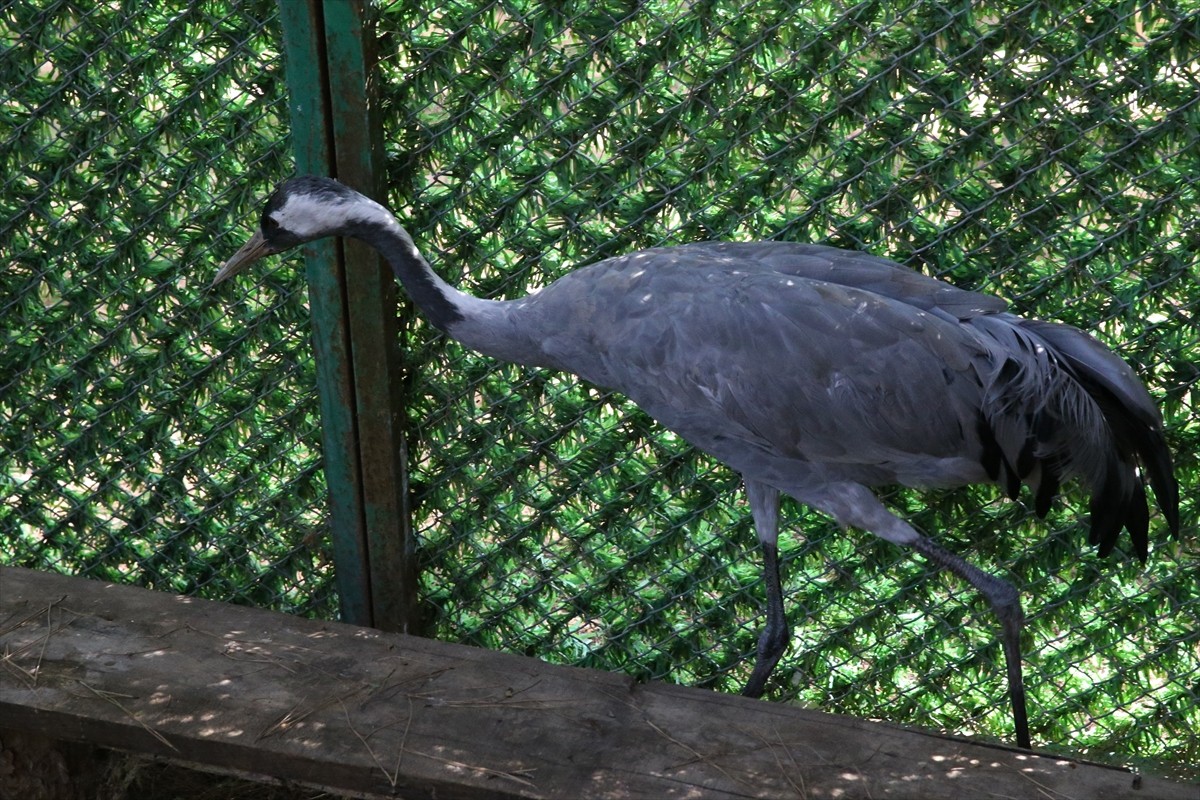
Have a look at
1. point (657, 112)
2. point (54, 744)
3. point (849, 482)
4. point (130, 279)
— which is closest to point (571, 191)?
point (657, 112)

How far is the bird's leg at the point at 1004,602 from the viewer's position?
9.45 feet

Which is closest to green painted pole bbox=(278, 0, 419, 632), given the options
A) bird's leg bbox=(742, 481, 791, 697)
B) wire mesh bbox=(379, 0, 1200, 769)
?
wire mesh bbox=(379, 0, 1200, 769)

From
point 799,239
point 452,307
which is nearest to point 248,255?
point 452,307

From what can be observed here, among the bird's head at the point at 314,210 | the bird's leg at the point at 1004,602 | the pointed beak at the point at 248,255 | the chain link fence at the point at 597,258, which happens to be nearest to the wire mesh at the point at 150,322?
the chain link fence at the point at 597,258

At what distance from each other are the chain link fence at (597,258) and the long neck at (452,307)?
286 mm

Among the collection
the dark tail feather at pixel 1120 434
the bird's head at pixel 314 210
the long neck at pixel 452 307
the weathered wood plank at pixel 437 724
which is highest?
the bird's head at pixel 314 210

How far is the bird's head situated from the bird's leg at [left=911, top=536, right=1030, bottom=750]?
149 cm

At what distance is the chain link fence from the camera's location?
2.96 metres

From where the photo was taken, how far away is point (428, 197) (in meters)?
3.26

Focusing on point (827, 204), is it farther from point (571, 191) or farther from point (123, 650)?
point (123, 650)

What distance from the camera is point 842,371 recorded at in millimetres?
2725

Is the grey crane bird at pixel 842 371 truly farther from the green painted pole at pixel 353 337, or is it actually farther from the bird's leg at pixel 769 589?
the green painted pole at pixel 353 337

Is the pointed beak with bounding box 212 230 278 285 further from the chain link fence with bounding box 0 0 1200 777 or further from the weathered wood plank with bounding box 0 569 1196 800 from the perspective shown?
the weathered wood plank with bounding box 0 569 1196 800

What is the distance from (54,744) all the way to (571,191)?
192 centimetres
